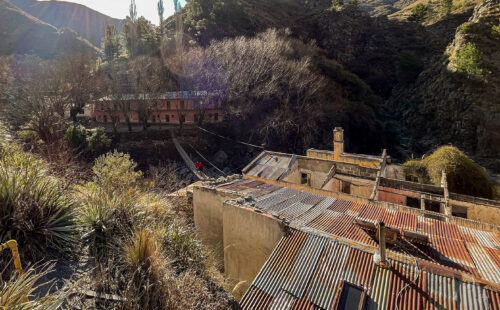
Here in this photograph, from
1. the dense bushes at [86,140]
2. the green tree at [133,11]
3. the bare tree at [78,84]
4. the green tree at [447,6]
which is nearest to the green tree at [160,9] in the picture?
the green tree at [133,11]

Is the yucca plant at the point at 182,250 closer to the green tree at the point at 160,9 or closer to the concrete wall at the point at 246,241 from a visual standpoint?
the concrete wall at the point at 246,241

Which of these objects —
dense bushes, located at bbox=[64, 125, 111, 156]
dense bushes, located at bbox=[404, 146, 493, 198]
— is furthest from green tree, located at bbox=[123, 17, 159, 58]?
dense bushes, located at bbox=[404, 146, 493, 198]

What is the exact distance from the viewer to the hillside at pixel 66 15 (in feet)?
314

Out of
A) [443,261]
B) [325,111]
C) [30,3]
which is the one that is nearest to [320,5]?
[325,111]

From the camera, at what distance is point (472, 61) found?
107 feet

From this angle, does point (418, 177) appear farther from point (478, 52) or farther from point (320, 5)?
point (320, 5)

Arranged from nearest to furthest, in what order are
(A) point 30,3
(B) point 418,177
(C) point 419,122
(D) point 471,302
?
(D) point 471,302 < (B) point 418,177 < (C) point 419,122 < (A) point 30,3

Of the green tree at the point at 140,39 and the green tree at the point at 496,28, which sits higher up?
the green tree at the point at 140,39

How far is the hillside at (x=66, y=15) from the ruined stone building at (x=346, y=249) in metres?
112

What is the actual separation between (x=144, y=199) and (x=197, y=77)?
26016mm

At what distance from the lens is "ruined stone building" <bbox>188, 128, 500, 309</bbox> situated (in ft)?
16.7

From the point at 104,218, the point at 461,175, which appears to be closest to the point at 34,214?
the point at 104,218

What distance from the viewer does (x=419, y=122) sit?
3922cm

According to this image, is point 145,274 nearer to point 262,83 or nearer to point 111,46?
point 262,83
